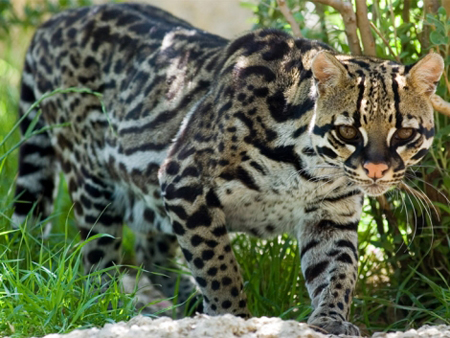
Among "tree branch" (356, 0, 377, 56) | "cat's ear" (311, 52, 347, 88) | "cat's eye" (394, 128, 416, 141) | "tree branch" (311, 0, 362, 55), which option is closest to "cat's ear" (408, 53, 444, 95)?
"cat's eye" (394, 128, 416, 141)

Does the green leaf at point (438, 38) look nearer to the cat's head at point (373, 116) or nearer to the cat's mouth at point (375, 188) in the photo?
the cat's head at point (373, 116)

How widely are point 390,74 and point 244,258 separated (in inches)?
86.6

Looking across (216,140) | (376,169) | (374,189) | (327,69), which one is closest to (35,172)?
(216,140)

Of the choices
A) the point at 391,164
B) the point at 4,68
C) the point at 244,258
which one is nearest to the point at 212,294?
the point at 244,258

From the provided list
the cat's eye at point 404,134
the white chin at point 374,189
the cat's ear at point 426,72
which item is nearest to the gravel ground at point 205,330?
the white chin at point 374,189

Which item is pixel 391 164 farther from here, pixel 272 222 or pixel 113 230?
pixel 113 230

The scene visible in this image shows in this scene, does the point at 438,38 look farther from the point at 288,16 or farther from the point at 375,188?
the point at 375,188

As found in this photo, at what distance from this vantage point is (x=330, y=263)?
15.9ft

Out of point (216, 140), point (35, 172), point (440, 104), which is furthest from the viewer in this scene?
point (35, 172)

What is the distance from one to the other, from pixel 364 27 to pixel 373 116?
1.35 m

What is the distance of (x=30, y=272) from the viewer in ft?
14.2

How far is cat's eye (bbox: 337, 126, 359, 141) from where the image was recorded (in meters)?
4.14

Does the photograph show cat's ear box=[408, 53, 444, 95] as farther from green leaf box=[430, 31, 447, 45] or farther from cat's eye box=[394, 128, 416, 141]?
green leaf box=[430, 31, 447, 45]

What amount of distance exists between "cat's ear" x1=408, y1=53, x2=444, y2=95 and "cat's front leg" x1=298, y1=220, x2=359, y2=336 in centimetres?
108
